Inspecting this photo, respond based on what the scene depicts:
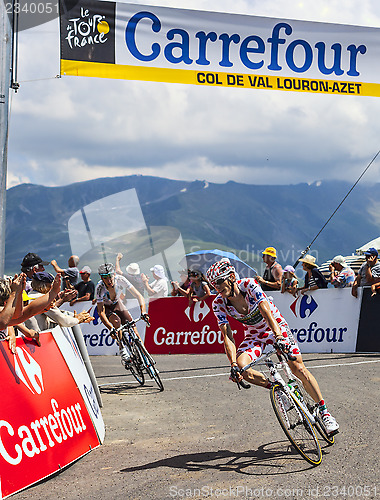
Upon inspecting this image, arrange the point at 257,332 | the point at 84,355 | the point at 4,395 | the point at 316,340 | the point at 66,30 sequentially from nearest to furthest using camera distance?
1. the point at 4,395
2. the point at 257,332
3. the point at 84,355
4. the point at 66,30
5. the point at 316,340

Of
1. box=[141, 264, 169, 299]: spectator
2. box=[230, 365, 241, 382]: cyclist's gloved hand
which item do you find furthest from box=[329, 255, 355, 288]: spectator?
box=[230, 365, 241, 382]: cyclist's gloved hand

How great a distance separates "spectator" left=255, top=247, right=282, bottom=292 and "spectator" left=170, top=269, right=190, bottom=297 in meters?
1.73

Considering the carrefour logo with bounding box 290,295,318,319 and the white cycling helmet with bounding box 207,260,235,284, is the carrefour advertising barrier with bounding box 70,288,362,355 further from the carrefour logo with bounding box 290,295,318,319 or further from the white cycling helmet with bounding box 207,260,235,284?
the white cycling helmet with bounding box 207,260,235,284

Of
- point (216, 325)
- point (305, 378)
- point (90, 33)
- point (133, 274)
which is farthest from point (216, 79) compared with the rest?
point (305, 378)

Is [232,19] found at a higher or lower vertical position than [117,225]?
higher

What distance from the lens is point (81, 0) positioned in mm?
9695

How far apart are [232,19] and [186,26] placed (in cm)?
86

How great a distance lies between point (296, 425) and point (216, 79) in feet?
22.6

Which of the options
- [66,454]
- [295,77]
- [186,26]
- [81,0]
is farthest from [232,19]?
[66,454]

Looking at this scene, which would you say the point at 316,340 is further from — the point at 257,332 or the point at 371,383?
the point at 257,332

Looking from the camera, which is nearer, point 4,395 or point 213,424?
point 4,395

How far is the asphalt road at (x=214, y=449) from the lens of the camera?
5.01 m

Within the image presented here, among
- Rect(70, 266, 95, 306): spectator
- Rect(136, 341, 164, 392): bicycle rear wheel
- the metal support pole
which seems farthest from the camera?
Rect(70, 266, 95, 306): spectator

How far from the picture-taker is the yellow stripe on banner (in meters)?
9.91
